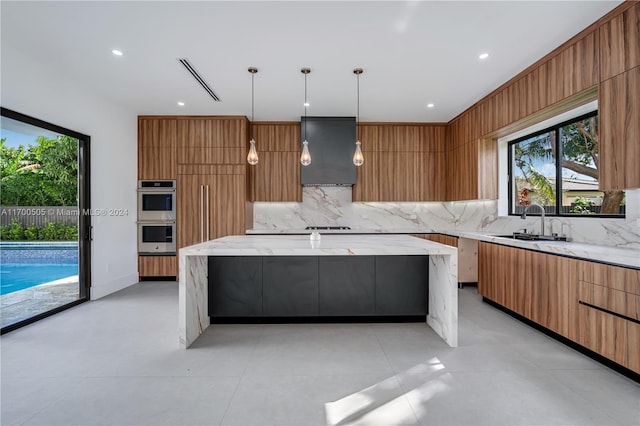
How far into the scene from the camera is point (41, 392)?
6.44 ft

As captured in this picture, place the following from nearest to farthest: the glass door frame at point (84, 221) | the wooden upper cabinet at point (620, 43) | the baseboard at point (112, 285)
→ the wooden upper cabinet at point (620, 43), the glass door frame at point (84, 221), the baseboard at point (112, 285)

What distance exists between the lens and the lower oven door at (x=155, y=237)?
502 cm

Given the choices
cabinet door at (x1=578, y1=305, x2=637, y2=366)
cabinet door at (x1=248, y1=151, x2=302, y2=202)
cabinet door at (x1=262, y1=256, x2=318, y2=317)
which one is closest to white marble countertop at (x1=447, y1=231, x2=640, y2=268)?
cabinet door at (x1=578, y1=305, x2=637, y2=366)

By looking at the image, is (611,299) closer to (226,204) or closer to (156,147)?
(226,204)

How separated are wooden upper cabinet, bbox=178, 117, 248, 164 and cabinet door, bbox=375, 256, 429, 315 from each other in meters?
3.11

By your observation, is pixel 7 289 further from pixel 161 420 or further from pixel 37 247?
pixel 161 420

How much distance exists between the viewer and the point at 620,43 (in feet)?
7.57

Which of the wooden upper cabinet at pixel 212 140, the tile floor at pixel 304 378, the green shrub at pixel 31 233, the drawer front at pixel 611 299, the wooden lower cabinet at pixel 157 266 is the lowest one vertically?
the tile floor at pixel 304 378

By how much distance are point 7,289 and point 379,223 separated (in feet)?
16.8

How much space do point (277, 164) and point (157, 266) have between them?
A: 2605 mm

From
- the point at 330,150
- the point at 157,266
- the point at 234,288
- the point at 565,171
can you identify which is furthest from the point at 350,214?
the point at 157,266

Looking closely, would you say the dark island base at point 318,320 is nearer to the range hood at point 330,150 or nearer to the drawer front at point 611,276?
the drawer front at point 611,276

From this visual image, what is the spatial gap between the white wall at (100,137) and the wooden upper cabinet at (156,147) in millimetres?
115

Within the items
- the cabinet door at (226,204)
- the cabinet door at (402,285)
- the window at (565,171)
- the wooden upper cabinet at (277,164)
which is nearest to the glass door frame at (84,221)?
the cabinet door at (226,204)
